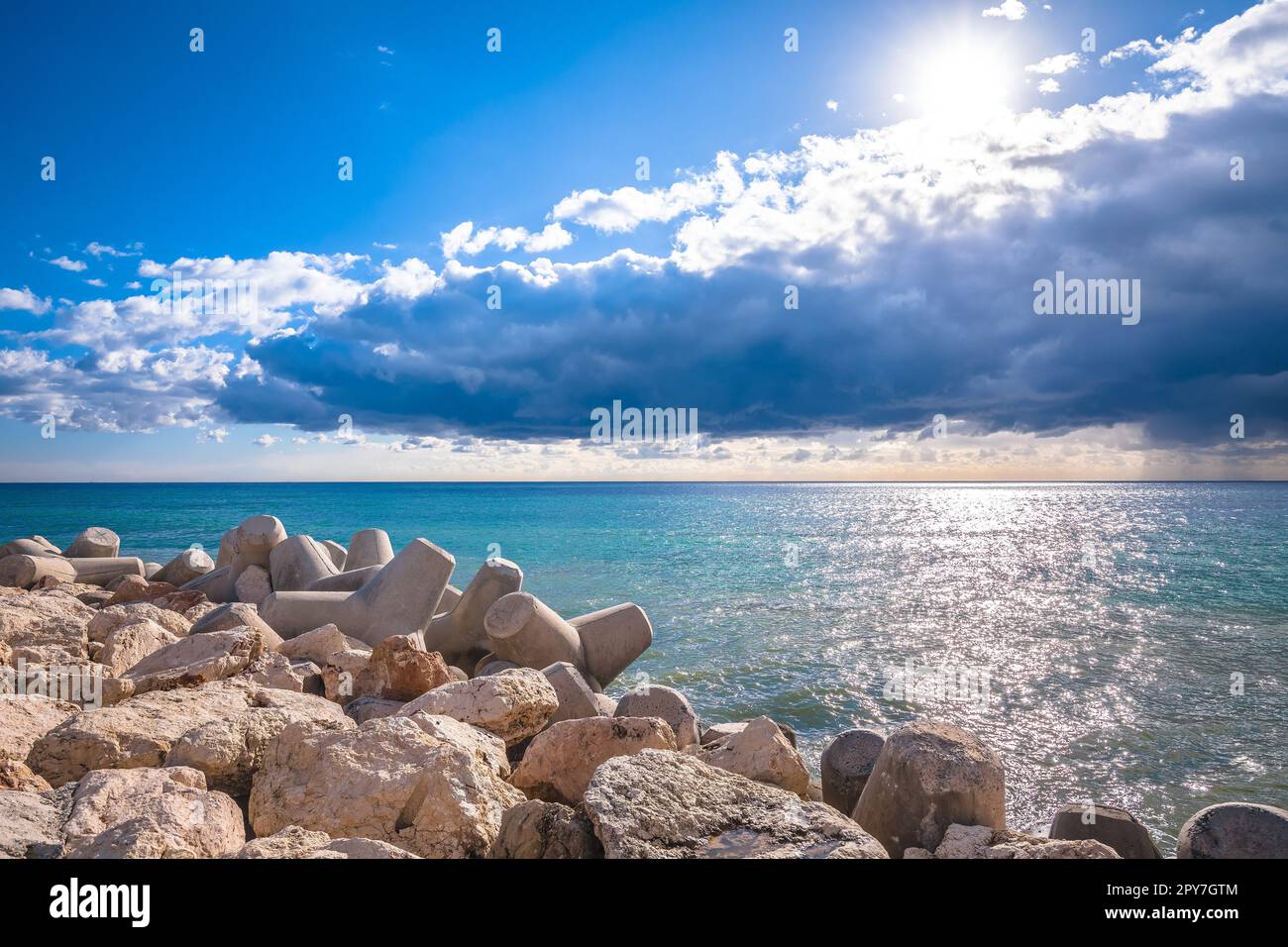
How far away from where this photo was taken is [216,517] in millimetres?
53656

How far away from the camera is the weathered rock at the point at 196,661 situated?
6.02 m

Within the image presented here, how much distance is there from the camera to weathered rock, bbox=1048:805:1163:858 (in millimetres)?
4820

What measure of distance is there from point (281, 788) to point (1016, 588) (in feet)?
71.7

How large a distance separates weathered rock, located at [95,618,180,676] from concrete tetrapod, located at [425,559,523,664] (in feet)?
10.9

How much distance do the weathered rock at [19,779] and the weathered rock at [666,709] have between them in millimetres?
4410

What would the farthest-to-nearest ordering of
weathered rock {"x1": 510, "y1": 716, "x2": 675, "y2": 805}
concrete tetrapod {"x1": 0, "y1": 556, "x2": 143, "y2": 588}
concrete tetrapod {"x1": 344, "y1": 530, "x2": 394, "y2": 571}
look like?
1. concrete tetrapod {"x1": 344, "y1": 530, "x2": 394, "y2": 571}
2. concrete tetrapod {"x1": 0, "y1": 556, "x2": 143, "y2": 588}
3. weathered rock {"x1": 510, "y1": 716, "x2": 675, "y2": 805}

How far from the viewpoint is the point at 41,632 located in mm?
7621

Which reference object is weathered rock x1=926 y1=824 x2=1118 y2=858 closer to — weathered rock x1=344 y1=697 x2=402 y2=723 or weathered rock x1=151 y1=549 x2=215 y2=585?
weathered rock x1=344 y1=697 x2=402 y2=723

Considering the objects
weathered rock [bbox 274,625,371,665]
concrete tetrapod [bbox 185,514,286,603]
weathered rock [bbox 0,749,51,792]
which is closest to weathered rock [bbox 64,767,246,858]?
weathered rock [bbox 0,749,51,792]

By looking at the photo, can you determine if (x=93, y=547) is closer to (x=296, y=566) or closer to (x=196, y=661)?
(x=296, y=566)

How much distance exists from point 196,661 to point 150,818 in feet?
10.7

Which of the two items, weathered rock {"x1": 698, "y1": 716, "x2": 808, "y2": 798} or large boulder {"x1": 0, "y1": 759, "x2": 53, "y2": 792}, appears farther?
weathered rock {"x1": 698, "y1": 716, "x2": 808, "y2": 798}

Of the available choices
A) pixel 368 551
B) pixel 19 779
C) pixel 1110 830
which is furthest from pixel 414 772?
pixel 368 551
